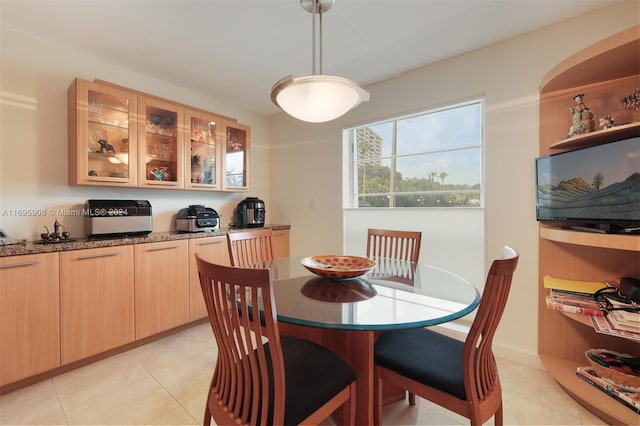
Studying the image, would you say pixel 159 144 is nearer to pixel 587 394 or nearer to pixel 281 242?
pixel 281 242

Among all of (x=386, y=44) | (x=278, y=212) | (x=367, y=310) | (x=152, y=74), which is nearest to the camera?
(x=367, y=310)

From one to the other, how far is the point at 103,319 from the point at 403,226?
2672 millimetres

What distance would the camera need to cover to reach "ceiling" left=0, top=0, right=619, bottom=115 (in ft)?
5.89

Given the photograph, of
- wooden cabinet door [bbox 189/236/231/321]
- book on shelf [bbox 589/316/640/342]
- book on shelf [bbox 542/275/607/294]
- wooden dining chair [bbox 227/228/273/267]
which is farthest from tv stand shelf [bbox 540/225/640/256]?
wooden cabinet door [bbox 189/236/231/321]

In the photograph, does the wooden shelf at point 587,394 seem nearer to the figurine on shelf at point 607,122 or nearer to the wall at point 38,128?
the figurine on shelf at point 607,122

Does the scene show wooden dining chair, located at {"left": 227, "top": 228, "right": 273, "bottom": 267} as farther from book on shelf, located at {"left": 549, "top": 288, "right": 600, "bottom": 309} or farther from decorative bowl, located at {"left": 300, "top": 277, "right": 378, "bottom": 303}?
book on shelf, located at {"left": 549, "top": 288, "right": 600, "bottom": 309}

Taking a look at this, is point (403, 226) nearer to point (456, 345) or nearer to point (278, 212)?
point (456, 345)

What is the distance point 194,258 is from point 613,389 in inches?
121

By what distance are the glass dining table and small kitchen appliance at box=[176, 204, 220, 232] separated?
4.65 feet

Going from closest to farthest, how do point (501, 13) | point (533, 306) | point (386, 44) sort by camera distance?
point (501, 13)
point (533, 306)
point (386, 44)

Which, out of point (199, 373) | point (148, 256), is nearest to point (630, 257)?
point (199, 373)

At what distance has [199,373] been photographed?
6.45 ft

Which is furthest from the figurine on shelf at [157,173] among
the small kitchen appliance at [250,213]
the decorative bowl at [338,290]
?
the decorative bowl at [338,290]

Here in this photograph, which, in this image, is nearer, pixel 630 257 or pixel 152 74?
pixel 630 257
